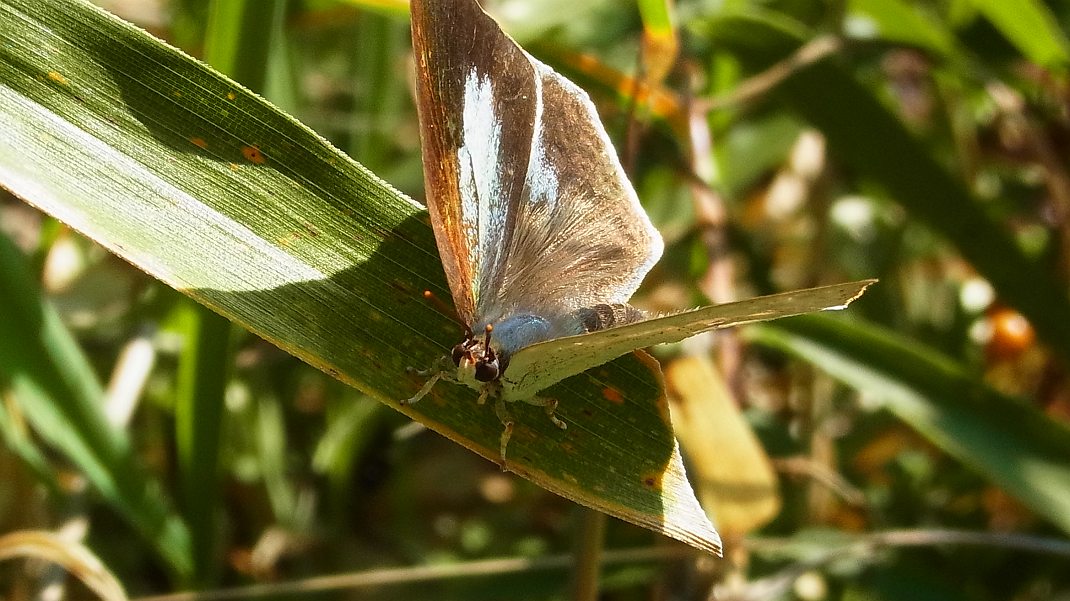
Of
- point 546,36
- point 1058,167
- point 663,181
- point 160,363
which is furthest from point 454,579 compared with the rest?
point 1058,167

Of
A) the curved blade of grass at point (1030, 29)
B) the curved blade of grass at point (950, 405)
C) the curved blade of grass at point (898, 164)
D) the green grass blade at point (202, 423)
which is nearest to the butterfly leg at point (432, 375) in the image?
the green grass blade at point (202, 423)

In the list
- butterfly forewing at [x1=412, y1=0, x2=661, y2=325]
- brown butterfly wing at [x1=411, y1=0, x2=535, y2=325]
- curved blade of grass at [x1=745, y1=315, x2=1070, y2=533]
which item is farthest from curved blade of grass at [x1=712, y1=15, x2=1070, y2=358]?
brown butterfly wing at [x1=411, y1=0, x2=535, y2=325]

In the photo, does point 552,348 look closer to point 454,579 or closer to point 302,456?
point 454,579

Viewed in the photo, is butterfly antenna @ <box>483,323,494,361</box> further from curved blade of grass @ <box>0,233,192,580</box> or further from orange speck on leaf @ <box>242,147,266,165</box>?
curved blade of grass @ <box>0,233,192,580</box>

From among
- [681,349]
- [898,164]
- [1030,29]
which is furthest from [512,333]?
[1030,29]

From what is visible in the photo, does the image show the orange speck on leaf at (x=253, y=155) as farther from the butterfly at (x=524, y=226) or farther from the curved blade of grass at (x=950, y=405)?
the curved blade of grass at (x=950, y=405)

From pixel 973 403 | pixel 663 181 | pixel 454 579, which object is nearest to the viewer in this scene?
pixel 973 403
